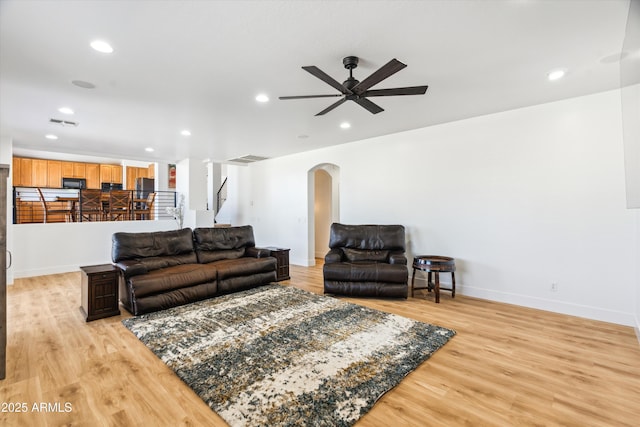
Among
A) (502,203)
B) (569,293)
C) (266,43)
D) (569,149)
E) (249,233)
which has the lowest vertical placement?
(569,293)

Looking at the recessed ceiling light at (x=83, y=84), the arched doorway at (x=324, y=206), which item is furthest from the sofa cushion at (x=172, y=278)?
the arched doorway at (x=324, y=206)

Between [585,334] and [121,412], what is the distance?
412 centimetres

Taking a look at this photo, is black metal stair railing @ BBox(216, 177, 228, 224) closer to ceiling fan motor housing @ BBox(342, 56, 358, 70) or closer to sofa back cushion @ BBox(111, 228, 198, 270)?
sofa back cushion @ BBox(111, 228, 198, 270)

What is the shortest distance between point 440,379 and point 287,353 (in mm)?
1238

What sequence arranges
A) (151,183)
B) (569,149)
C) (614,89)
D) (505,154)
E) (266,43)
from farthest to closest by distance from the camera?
(151,183) < (505,154) < (569,149) < (614,89) < (266,43)

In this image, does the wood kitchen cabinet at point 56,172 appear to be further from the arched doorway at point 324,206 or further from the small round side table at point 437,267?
the small round side table at point 437,267

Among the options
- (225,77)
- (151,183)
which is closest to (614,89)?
(225,77)

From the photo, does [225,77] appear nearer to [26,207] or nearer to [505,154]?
[505,154]

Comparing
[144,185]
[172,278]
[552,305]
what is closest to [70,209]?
[144,185]

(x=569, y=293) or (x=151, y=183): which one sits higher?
(x=151, y=183)

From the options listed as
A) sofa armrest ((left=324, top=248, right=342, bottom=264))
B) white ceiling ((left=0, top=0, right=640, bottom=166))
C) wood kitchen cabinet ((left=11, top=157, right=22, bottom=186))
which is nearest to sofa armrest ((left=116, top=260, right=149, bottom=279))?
white ceiling ((left=0, top=0, right=640, bottom=166))

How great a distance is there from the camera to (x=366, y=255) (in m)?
A: 4.68

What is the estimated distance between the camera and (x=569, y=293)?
357cm

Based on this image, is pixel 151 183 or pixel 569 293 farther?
pixel 151 183
